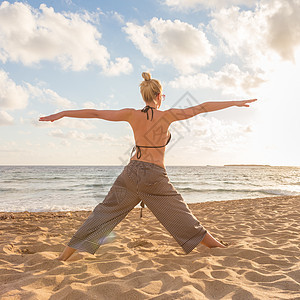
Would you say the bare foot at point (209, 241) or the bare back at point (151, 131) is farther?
the bare foot at point (209, 241)

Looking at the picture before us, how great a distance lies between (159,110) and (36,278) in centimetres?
208

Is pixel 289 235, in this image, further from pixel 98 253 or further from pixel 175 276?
pixel 98 253

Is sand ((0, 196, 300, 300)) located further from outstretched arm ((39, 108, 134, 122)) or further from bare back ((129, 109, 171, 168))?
outstretched arm ((39, 108, 134, 122))

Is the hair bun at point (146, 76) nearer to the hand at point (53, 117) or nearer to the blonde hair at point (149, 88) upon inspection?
the blonde hair at point (149, 88)

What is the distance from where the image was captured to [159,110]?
9.17 feet

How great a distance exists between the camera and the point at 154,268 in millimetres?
2689

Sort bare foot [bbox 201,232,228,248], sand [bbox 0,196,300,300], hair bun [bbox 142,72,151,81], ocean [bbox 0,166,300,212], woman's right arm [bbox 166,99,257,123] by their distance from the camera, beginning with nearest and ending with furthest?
sand [bbox 0,196,300,300] → woman's right arm [bbox 166,99,257,123] → hair bun [bbox 142,72,151,81] → bare foot [bbox 201,232,228,248] → ocean [bbox 0,166,300,212]

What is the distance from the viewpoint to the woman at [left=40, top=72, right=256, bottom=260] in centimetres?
273

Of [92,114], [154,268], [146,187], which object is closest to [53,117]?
[92,114]

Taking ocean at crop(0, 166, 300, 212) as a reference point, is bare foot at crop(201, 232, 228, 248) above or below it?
above

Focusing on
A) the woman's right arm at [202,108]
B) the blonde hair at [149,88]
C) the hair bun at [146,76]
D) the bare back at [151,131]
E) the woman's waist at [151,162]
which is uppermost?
the hair bun at [146,76]

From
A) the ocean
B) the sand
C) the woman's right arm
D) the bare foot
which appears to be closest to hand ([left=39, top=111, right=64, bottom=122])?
the woman's right arm

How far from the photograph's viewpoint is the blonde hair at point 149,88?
9.02ft

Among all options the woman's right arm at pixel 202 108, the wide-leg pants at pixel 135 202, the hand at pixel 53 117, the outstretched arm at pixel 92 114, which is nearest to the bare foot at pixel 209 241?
the wide-leg pants at pixel 135 202
